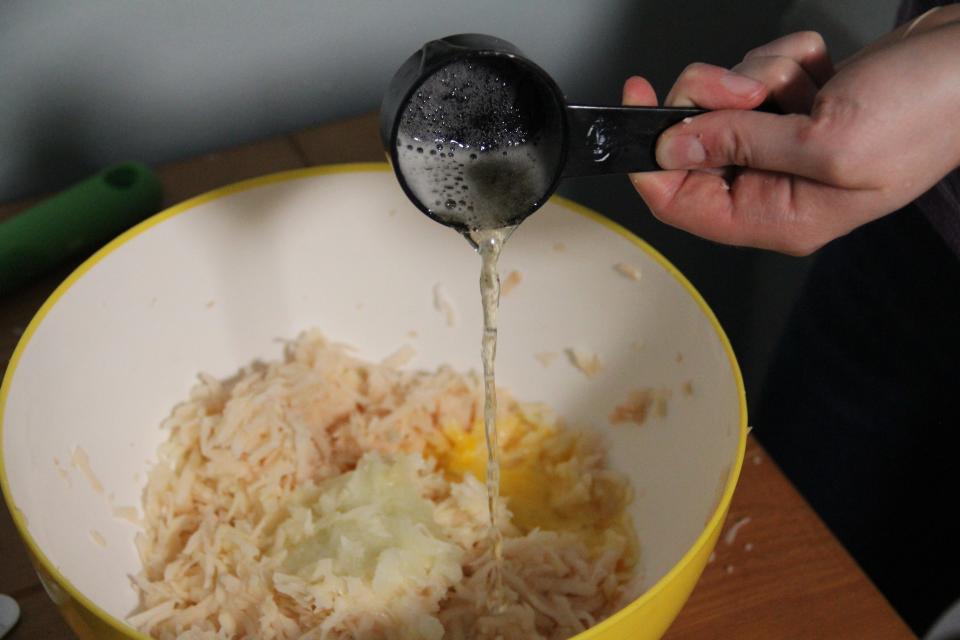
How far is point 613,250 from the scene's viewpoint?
1221 mm

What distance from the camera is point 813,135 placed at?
0.98 meters

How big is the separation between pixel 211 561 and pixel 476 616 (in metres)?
0.30

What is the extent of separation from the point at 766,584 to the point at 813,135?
1.66 feet

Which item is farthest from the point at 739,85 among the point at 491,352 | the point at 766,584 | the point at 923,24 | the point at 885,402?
the point at 885,402

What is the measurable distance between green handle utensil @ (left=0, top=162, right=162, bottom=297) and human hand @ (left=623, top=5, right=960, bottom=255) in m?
0.74

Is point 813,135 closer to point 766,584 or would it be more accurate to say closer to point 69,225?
point 766,584

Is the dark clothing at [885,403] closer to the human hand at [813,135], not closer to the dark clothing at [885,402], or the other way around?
the dark clothing at [885,402]

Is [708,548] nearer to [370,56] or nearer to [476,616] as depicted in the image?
[476,616]

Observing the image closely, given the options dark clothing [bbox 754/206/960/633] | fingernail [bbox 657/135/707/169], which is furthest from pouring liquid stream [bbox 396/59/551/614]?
dark clothing [bbox 754/206/960/633]

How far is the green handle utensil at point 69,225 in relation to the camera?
4.37ft

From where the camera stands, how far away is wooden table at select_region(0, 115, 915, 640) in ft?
3.51

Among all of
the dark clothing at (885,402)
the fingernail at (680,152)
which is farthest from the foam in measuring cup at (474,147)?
the dark clothing at (885,402)

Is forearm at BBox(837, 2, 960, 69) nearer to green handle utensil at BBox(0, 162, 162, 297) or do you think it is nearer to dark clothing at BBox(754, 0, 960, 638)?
dark clothing at BBox(754, 0, 960, 638)

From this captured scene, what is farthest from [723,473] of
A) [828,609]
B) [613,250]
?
[613,250]
